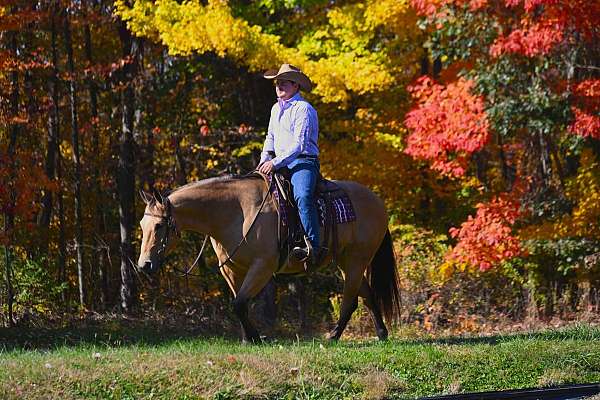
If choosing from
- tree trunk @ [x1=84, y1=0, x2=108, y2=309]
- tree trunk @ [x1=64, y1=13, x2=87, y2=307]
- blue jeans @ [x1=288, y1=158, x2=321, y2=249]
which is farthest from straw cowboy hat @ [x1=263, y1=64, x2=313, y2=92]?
tree trunk @ [x1=84, y1=0, x2=108, y2=309]

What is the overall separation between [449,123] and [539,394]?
8.22 meters

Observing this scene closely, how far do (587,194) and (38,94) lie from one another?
1098 centimetres

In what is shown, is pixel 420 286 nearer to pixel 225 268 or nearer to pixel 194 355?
pixel 225 268

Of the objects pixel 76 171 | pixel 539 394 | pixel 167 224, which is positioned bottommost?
pixel 539 394

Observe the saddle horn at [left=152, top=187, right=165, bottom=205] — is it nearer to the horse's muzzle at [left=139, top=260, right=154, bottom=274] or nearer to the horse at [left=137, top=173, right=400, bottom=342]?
the horse at [left=137, top=173, right=400, bottom=342]

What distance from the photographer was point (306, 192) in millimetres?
9781

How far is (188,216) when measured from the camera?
31.9 feet

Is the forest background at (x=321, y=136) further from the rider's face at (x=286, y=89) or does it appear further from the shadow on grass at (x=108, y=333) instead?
the rider's face at (x=286, y=89)

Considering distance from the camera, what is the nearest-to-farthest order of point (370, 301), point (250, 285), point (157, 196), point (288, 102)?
point (157, 196)
point (250, 285)
point (288, 102)
point (370, 301)

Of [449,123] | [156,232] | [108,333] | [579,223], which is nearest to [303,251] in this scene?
[156,232]

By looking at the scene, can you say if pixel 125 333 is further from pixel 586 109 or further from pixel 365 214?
pixel 586 109

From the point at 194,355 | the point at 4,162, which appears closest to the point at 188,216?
the point at 194,355

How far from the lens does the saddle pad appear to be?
9.95 metres

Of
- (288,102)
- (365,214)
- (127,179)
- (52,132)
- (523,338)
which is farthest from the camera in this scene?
(52,132)
